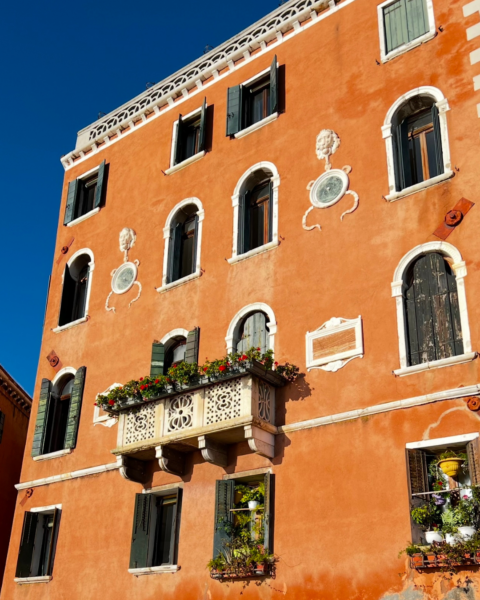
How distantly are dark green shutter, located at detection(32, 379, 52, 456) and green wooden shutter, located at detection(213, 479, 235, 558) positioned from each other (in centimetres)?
612

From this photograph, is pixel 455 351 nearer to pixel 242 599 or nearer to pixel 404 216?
pixel 404 216

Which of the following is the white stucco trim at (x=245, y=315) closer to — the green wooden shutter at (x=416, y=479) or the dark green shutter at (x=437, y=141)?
the green wooden shutter at (x=416, y=479)

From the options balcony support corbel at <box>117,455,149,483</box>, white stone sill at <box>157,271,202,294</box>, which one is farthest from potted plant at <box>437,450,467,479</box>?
white stone sill at <box>157,271,202,294</box>

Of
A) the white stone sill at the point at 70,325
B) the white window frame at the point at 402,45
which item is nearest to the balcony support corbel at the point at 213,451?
the white stone sill at the point at 70,325

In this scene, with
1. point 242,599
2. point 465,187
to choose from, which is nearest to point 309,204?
point 465,187

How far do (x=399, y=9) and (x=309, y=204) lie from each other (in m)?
4.73

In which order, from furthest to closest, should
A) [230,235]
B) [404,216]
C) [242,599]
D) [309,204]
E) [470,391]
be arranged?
[230,235] → [309,204] → [404,216] → [242,599] → [470,391]

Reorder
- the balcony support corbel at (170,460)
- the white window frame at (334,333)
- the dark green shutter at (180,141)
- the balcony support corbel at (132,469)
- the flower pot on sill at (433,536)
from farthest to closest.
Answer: the dark green shutter at (180,141), the balcony support corbel at (132,469), the balcony support corbel at (170,460), the white window frame at (334,333), the flower pot on sill at (433,536)

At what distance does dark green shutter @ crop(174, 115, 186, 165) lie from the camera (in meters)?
20.1

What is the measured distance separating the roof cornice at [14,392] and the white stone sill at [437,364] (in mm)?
16305

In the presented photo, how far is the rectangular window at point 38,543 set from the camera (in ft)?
58.0

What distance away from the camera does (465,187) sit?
548 inches

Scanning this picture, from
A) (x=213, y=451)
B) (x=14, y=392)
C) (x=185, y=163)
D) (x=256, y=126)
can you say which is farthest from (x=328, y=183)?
(x=14, y=392)

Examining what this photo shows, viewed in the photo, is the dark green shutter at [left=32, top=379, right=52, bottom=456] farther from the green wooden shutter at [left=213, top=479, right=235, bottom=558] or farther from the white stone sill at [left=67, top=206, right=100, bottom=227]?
the green wooden shutter at [left=213, top=479, right=235, bottom=558]
